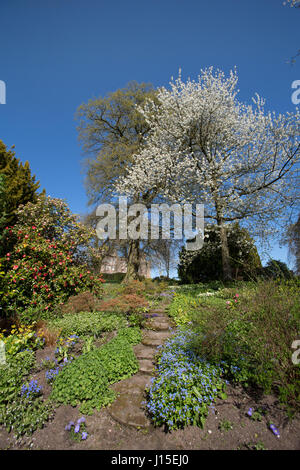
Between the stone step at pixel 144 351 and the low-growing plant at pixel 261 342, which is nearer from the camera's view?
the low-growing plant at pixel 261 342

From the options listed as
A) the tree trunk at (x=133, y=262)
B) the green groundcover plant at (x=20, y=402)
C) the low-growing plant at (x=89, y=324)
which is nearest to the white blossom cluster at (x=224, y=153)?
the tree trunk at (x=133, y=262)

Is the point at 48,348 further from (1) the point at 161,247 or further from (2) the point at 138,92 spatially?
(2) the point at 138,92

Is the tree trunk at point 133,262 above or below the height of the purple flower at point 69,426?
above

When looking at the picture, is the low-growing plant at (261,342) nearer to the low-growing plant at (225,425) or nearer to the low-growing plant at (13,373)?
the low-growing plant at (225,425)

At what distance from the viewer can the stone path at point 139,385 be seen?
294cm

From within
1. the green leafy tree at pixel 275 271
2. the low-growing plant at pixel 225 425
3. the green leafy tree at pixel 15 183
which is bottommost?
the low-growing plant at pixel 225 425

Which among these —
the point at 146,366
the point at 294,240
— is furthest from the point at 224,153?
the point at 146,366

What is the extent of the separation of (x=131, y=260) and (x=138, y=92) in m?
10.7

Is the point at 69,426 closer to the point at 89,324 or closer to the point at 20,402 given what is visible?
the point at 20,402

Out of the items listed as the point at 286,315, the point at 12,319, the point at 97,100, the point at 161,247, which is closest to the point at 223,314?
the point at 286,315

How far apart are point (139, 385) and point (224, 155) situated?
9.94 m

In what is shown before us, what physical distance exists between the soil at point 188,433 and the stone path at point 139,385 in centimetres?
3

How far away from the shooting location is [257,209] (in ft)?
32.4

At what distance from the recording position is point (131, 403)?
3.16m
